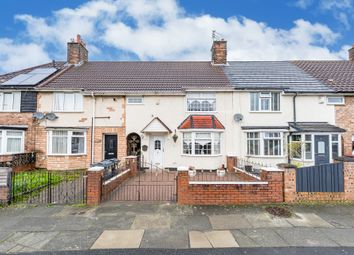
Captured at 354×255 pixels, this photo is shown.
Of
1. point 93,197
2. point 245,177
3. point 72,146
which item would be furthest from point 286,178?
point 72,146

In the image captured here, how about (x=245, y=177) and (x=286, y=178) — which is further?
(x=245, y=177)

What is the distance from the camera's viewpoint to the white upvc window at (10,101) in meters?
15.1

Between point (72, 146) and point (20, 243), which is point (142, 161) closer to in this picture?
point (72, 146)

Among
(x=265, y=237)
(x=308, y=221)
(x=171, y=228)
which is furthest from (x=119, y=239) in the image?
(x=308, y=221)

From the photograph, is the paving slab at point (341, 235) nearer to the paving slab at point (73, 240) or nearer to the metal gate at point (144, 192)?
the metal gate at point (144, 192)

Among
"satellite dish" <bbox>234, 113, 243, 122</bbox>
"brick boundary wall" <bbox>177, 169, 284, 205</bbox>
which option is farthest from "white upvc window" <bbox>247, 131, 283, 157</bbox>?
"brick boundary wall" <bbox>177, 169, 284, 205</bbox>

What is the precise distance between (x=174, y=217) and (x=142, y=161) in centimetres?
895

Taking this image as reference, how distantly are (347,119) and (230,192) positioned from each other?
41.8 ft

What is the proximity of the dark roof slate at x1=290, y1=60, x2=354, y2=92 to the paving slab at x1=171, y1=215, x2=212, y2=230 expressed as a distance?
14.5 m

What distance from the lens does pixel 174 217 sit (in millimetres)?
6117

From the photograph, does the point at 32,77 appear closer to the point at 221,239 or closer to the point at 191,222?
the point at 191,222

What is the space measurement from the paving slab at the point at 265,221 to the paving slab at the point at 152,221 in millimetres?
2277

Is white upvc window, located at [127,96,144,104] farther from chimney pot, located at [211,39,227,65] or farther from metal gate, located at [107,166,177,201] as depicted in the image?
chimney pot, located at [211,39,227,65]

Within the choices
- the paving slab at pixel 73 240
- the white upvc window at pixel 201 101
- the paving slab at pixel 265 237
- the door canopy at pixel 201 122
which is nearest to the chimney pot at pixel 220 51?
the white upvc window at pixel 201 101
